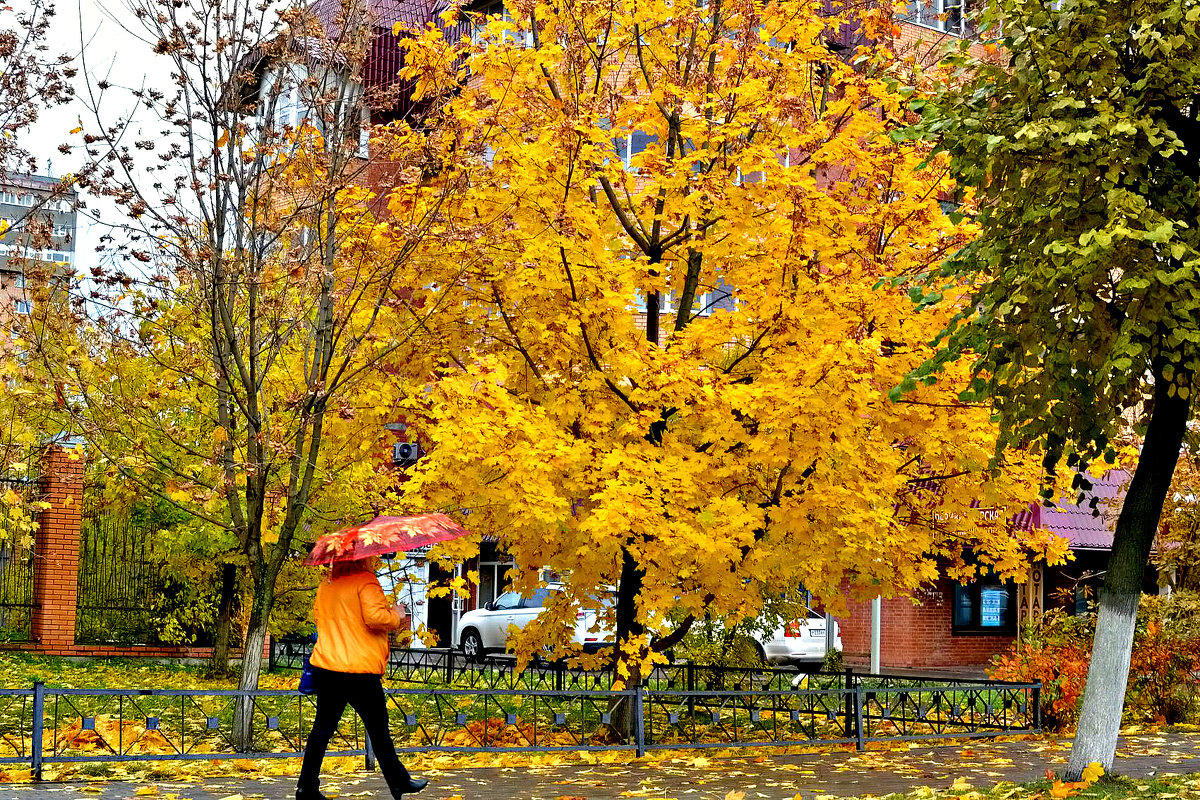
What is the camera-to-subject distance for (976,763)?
1295 cm

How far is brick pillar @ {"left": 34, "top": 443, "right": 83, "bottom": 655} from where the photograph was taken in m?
21.8

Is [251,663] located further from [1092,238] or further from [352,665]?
[1092,238]

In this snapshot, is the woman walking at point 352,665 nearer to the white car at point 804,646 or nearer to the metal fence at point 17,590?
the metal fence at point 17,590

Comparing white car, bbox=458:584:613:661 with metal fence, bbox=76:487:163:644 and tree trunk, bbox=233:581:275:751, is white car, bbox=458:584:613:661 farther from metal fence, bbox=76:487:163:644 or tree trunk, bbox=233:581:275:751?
tree trunk, bbox=233:581:275:751

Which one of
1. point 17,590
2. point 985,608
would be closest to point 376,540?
point 17,590

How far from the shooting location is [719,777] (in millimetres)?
11625

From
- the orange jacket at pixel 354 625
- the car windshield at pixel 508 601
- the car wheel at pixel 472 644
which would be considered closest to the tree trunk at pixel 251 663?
the orange jacket at pixel 354 625

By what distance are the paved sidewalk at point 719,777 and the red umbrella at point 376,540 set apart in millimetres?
1986

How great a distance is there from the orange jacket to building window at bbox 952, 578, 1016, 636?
23.9 metres

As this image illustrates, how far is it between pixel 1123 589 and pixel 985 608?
2170 centimetres

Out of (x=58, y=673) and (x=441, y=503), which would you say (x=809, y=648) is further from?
(x=441, y=503)

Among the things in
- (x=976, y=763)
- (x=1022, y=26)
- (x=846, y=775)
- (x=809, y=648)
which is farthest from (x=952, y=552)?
(x=809, y=648)

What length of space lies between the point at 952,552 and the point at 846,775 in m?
3.61

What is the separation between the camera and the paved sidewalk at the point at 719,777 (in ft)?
33.8
